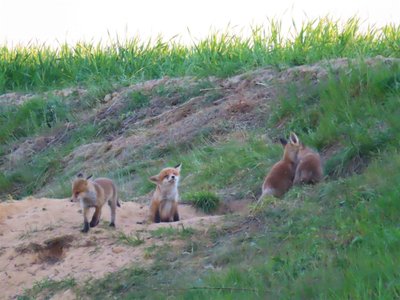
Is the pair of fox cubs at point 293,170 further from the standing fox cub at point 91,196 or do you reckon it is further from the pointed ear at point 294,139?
the standing fox cub at point 91,196

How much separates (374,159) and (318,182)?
0.67 m

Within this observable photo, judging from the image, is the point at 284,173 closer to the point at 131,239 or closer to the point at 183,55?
the point at 131,239

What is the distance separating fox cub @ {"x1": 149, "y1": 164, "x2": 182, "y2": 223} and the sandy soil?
20cm

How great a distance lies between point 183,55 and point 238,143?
5577mm

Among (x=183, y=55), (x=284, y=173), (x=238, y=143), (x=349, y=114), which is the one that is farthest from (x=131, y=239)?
(x=183, y=55)

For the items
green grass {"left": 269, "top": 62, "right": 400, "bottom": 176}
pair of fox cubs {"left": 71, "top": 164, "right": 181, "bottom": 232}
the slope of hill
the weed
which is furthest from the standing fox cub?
green grass {"left": 269, "top": 62, "right": 400, "bottom": 176}

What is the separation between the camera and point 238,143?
44.4 feet

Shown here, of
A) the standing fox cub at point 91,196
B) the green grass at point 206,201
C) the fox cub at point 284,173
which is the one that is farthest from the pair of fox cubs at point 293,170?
the standing fox cub at point 91,196

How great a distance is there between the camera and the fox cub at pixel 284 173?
11.3 meters

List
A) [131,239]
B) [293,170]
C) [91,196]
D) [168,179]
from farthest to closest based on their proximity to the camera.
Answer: [168,179] → [293,170] → [91,196] → [131,239]

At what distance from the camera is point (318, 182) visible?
36.4ft

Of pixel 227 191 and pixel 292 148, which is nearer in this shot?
pixel 292 148

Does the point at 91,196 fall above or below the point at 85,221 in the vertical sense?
above

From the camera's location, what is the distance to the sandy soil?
10195mm
